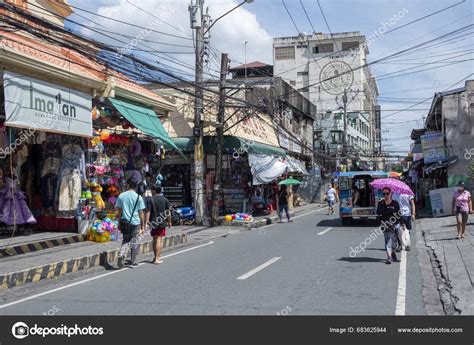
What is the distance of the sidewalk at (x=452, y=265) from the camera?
769 centimetres

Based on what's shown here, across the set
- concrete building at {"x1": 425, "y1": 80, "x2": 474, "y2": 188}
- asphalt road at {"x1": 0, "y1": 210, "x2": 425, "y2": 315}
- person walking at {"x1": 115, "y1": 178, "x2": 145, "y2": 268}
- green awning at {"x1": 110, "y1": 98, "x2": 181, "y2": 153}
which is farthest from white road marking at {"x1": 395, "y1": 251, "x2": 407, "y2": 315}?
concrete building at {"x1": 425, "y1": 80, "x2": 474, "y2": 188}

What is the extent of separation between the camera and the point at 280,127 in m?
35.4

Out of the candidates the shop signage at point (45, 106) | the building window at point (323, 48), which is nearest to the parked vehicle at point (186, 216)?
the shop signage at point (45, 106)

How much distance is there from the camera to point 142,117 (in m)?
16.4

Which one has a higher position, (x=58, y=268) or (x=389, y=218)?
(x=389, y=218)

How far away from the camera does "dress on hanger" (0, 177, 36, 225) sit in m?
13.0

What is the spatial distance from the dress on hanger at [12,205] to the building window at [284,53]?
68698mm

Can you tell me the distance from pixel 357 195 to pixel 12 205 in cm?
1469

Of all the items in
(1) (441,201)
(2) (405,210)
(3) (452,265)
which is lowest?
(3) (452,265)

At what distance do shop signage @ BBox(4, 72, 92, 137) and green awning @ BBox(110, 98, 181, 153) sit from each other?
1213mm

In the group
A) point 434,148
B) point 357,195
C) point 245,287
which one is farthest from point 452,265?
point 434,148

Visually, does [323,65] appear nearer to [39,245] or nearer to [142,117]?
[142,117]
